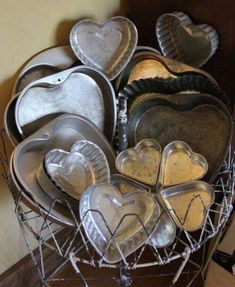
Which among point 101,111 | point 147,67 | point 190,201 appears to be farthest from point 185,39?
point 190,201

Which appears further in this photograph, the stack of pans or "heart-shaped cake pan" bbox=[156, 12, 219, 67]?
"heart-shaped cake pan" bbox=[156, 12, 219, 67]

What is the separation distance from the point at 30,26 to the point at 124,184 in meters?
0.33

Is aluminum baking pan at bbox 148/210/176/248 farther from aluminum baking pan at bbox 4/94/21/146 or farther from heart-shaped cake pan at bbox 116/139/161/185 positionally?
aluminum baking pan at bbox 4/94/21/146

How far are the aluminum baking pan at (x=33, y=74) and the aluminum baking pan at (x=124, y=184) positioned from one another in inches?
9.2

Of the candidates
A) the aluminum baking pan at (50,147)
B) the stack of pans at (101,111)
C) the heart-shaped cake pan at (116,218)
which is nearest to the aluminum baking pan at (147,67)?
the stack of pans at (101,111)

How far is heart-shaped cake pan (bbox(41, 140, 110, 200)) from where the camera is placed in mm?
623

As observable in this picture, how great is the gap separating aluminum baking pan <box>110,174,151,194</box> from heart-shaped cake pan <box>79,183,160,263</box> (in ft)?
0.12

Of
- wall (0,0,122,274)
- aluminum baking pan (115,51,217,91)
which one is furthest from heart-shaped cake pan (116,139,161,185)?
wall (0,0,122,274)

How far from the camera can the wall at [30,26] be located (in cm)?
69

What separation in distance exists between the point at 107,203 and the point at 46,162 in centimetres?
11

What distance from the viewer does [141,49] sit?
0.77 metres

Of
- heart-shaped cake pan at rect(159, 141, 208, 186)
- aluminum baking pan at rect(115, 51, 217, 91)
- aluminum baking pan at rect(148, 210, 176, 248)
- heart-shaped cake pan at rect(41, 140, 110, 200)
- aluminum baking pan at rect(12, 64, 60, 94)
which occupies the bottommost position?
aluminum baking pan at rect(148, 210, 176, 248)

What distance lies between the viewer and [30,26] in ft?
2.38

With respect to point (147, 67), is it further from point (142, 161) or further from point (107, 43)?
point (142, 161)
